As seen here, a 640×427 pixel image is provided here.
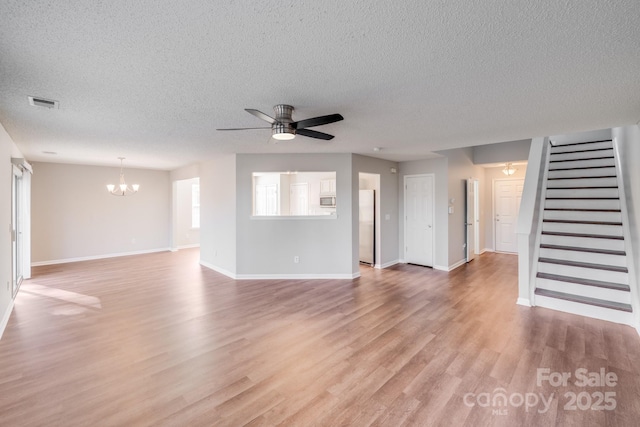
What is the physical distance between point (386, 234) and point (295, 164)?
2567 mm

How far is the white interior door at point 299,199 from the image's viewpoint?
7.50 m

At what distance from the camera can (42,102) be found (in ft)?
8.23

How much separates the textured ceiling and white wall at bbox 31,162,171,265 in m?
4.36

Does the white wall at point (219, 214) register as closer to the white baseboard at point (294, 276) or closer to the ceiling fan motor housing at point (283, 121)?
the white baseboard at point (294, 276)

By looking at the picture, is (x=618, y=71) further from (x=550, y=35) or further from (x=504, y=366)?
(x=504, y=366)

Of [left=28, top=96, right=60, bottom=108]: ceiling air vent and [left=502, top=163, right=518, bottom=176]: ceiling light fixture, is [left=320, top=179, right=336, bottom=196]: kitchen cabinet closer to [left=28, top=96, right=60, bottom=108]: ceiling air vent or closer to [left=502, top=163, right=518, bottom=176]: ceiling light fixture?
[left=502, top=163, right=518, bottom=176]: ceiling light fixture

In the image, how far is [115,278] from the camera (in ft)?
17.8

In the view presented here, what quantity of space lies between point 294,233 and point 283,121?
2.95 meters

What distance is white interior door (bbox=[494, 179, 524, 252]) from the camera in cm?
754

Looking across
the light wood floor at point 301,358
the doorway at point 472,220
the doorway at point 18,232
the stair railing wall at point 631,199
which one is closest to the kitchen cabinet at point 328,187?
the light wood floor at point 301,358

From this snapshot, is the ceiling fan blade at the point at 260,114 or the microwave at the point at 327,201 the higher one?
the ceiling fan blade at the point at 260,114

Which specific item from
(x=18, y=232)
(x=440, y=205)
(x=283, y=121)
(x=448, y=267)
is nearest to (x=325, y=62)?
(x=283, y=121)

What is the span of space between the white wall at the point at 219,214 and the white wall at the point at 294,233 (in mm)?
200

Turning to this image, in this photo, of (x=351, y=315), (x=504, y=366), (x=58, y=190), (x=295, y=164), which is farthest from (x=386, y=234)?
(x=58, y=190)
